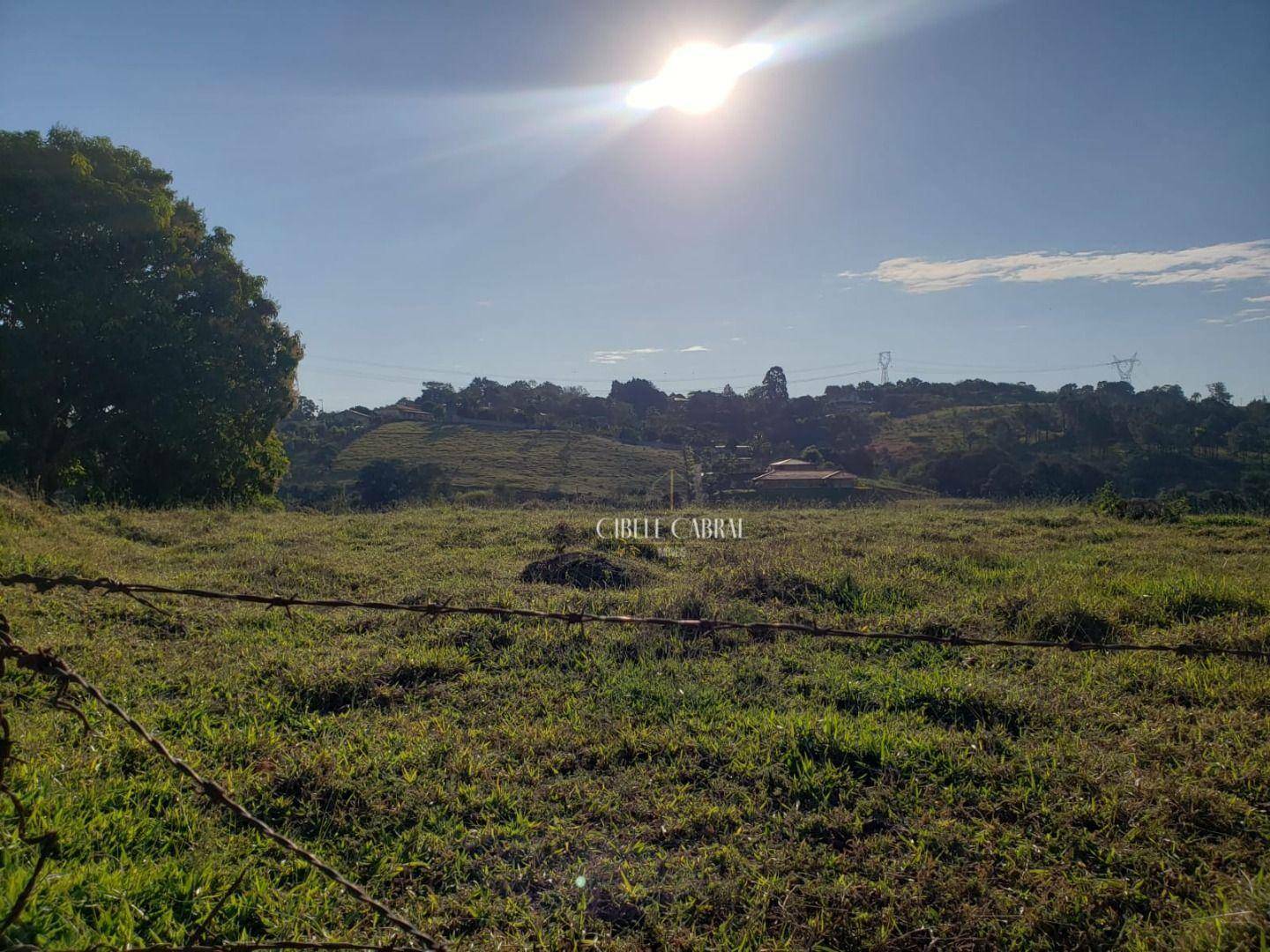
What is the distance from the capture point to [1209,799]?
3.10 m

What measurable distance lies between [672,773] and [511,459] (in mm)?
36491

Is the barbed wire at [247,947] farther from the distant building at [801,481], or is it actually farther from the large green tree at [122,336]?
the distant building at [801,481]

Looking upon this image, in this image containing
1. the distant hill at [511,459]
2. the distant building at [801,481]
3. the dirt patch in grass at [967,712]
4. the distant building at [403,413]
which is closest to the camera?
the dirt patch in grass at [967,712]

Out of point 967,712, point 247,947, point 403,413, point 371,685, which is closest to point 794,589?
point 967,712

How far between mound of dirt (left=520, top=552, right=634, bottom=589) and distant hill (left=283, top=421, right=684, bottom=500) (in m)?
20.0

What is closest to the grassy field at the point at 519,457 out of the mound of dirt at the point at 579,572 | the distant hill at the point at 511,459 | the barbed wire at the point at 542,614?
the distant hill at the point at 511,459

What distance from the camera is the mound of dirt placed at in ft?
25.0

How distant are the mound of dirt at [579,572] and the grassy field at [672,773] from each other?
74 centimetres

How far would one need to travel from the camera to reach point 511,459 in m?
39.3

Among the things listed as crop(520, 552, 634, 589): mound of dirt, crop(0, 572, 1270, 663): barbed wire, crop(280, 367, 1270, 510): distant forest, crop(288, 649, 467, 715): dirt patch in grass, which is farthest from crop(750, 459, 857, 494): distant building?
crop(0, 572, 1270, 663): barbed wire

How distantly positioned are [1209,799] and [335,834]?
12.2 feet

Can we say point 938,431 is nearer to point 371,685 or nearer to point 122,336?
point 122,336

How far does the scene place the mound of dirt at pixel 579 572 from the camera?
762 centimetres

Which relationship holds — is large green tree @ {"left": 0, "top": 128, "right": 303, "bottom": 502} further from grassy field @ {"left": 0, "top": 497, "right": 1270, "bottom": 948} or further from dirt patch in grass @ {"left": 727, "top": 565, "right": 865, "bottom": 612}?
dirt patch in grass @ {"left": 727, "top": 565, "right": 865, "bottom": 612}
